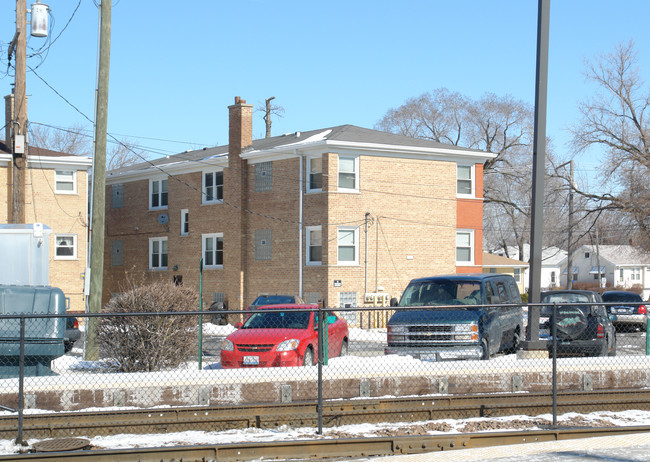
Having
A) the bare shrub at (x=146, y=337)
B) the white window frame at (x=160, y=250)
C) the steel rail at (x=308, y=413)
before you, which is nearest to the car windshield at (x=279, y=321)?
the bare shrub at (x=146, y=337)

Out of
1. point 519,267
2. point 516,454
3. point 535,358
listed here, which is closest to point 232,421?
point 516,454

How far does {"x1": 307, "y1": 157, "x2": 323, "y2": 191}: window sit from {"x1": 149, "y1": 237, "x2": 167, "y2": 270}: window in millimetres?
10860

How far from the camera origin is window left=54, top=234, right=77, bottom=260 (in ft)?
118

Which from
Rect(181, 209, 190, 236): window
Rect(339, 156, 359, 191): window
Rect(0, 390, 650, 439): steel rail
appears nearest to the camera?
Rect(0, 390, 650, 439): steel rail

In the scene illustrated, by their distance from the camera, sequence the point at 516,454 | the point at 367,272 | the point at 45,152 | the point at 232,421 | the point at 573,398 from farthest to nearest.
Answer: the point at 45,152 → the point at 367,272 → the point at 573,398 → the point at 232,421 → the point at 516,454

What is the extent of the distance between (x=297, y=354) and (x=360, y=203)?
18.2m

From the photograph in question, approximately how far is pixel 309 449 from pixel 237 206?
27.6m

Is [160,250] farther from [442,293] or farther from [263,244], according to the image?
[442,293]

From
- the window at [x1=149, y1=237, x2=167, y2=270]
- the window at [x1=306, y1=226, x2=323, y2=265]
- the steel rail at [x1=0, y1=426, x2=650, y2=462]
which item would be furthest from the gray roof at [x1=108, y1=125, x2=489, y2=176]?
the steel rail at [x1=0, y1=426, x2=650, y2=462]

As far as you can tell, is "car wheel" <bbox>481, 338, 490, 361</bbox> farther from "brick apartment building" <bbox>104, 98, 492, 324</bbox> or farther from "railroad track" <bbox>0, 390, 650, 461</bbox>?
"brick apartment building" <bbox>104, 98, 492, 324</bbox>

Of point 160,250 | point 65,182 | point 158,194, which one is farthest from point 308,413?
point 158,194

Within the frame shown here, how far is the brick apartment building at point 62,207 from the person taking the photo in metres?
35.2

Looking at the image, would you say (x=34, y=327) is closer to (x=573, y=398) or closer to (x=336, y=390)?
(x=336, y=390)

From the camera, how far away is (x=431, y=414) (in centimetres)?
1128
